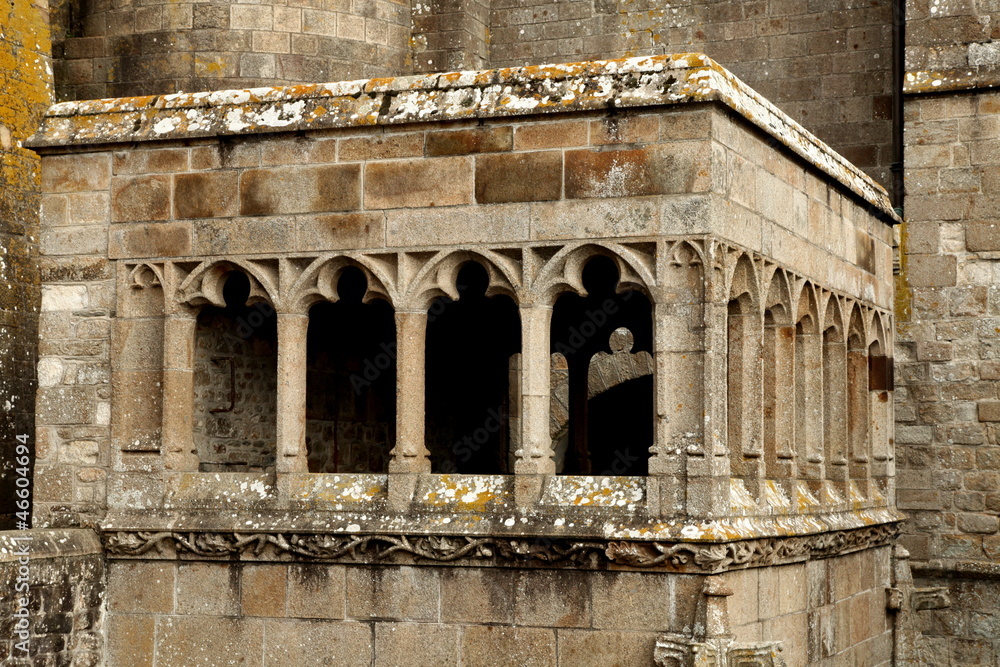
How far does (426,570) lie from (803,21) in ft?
19.6

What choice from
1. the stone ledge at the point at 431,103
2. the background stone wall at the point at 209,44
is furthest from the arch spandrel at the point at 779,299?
the background stone wall at the point at 209,44

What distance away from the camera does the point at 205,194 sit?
320 inches

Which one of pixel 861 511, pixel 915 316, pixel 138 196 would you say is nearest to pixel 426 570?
pixel 138 196

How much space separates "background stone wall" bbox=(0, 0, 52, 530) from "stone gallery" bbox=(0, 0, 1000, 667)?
2.3 inches

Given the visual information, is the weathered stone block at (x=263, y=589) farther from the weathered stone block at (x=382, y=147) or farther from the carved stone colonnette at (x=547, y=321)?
the weathered stone block at (x=382, y=147)

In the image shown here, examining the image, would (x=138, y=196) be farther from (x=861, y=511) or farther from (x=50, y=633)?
(x=861, y=511)

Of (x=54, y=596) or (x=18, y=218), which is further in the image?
(x=18, y=218)

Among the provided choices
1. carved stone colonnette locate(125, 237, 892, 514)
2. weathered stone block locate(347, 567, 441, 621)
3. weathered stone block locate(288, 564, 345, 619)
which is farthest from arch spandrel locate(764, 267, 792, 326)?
weathered stone block locate(288, 564, 345, 619)

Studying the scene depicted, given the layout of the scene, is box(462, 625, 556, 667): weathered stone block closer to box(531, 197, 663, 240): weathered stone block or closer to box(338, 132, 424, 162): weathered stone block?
box(531, 197, 663, 240): weathered stone block

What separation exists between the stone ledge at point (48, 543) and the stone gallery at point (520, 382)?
19 mm

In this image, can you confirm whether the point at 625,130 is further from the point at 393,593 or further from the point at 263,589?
the point at 263,589

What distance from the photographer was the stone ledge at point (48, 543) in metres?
7.54

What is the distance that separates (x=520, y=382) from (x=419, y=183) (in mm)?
1517

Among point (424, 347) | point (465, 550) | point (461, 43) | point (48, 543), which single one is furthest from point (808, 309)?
point (461, 43)
